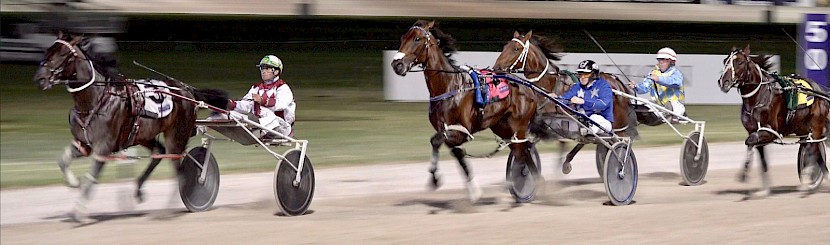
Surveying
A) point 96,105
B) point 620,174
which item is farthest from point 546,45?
point 96,105

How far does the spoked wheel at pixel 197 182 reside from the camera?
9.59m

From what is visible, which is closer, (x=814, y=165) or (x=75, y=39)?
(x=75, y=39)

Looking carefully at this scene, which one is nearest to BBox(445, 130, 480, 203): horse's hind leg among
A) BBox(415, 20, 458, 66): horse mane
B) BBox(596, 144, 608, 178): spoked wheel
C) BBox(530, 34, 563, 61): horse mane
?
BBox(415, 20, 458, 66): horse mane

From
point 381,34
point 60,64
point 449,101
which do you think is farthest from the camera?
point 381,34

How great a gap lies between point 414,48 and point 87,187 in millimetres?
2699

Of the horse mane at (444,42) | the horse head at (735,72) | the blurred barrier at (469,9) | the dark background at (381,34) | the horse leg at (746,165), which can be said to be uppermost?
the blurred barrier at (469,9)

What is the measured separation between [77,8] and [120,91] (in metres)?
9.98

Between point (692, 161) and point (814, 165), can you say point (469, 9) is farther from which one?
point (814, 165)

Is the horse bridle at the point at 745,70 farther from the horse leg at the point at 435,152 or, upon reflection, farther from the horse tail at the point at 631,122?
the horse leg at the point at 435,152

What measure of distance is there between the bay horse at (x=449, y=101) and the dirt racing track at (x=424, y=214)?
0.54m

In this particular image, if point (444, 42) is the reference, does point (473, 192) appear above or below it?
below

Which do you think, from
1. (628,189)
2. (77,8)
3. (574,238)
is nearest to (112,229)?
(574,238)

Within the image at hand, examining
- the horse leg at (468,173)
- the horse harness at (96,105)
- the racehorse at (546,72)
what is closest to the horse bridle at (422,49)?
the horse leg at (468,173)

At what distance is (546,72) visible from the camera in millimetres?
11484
